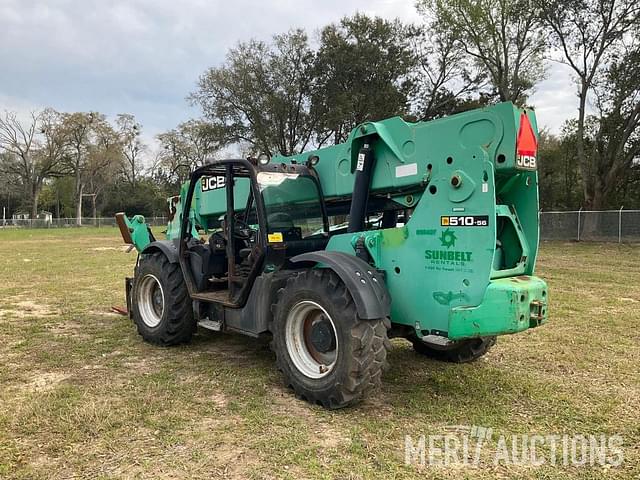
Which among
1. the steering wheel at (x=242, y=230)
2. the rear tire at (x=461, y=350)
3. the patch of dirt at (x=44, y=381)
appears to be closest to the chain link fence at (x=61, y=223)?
the steering wheel at (x=242, y=230)

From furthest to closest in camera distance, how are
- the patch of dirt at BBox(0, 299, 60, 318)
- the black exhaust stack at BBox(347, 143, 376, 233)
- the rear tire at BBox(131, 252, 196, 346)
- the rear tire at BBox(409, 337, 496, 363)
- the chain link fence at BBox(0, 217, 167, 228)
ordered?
the chain link fence at BBox(0, 217, 167, 228) < the patch of dirt at BBox(0, 299, 60, 318) < the rear tire at BBox(131, 252, 196, 346) < the rear tire at BBox(409, 337, 496, 363) < the black exhaust stack at BBox(347, 143, 376, 233)

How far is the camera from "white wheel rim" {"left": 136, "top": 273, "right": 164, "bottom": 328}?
645 centimetres

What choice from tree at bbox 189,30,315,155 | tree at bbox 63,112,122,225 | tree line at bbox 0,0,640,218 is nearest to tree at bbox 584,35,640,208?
tree line at bbox 0,0,640,218

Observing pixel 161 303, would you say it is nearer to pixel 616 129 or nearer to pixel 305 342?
pixel 305 342

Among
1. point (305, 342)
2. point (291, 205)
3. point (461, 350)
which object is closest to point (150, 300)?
point (291, 205)

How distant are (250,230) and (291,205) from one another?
0.61m

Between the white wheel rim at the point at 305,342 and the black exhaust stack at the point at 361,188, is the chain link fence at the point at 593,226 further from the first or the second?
the white wheel rim at the point at 305,342

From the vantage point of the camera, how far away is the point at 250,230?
5.59 metres

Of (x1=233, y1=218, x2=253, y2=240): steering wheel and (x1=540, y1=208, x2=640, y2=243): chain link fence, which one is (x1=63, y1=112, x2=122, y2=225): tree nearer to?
(x1=540, y1=208, x2=640, y2=243): chain link fence

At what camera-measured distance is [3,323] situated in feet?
24.5

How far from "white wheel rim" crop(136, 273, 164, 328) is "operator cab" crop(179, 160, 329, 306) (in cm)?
84

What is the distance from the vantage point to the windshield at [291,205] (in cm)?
512

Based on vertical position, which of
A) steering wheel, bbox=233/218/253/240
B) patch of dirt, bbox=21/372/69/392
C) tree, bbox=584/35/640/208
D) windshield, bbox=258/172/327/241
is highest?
tree, bbox=584/35/640/208

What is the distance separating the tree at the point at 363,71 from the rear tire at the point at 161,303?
23982 mm
